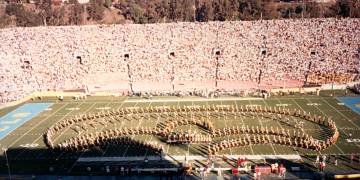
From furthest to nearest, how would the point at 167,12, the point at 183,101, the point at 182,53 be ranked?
the point at 167,12, the point at 182,53, the point at 183,101

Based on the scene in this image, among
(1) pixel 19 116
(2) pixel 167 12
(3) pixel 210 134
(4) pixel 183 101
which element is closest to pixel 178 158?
(3) pixel 210 134

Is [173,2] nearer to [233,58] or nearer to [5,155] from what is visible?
[233,58]

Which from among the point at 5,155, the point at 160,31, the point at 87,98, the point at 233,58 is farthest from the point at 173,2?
the point at 5,155

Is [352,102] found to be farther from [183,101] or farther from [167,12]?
[167,12]

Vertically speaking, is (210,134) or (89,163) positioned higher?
(210,134)

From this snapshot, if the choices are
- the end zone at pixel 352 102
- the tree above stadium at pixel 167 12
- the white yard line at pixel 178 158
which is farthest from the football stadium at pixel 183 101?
the tree above stadium at pixel 167 12

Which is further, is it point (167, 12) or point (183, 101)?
point (167, 12)
